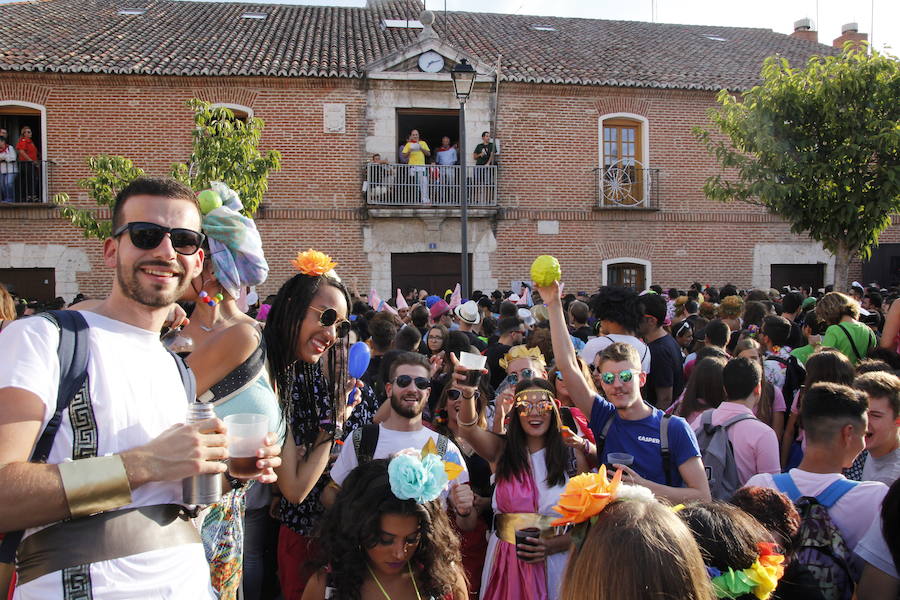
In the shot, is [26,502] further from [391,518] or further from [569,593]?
[391,518]

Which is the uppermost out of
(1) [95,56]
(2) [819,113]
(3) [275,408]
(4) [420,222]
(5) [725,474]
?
(1) [95,56]

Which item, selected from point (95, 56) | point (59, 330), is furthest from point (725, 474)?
point (95, 56)

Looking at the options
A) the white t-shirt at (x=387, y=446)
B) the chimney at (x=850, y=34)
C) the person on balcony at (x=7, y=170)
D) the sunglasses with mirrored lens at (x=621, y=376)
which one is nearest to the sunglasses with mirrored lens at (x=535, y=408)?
the sunglasses with mirrored lens at (x=621, y=376)

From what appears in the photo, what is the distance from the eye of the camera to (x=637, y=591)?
4.95 feet

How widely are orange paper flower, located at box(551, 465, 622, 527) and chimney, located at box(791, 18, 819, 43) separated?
25311 millimetres

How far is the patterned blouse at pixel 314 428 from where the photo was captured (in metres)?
3.16

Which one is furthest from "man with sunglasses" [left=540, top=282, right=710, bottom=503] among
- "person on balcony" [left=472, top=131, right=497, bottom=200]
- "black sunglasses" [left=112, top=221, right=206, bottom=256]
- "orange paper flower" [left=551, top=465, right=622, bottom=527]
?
"person on balcony" [left=472, top=131, right=497, bottom=200]

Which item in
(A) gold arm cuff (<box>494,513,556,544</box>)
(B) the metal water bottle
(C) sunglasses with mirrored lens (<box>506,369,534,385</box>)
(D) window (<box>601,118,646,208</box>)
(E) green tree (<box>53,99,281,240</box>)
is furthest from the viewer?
(D) window (<box>601,118,646,208</box>)

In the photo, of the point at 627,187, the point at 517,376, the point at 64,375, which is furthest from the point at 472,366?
the point at 627,187

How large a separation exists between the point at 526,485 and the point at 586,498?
1.83 m

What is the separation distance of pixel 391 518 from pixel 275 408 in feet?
2.06

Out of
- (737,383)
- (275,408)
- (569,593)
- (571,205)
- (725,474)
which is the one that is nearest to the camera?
(569,593)

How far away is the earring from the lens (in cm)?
276

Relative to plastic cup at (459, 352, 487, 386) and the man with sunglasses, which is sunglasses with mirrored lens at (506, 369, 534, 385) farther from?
plastic cup at (459, 352, 487, 386)
